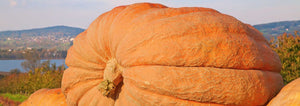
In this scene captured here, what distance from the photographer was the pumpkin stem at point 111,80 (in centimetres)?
252

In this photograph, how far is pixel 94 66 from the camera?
2914mm

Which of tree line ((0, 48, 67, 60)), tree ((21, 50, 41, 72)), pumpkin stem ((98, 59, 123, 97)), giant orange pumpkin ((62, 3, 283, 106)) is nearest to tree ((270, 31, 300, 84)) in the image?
giant orange pumpkin ((62, 3, 283, 106))

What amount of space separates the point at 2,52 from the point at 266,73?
97.4 m

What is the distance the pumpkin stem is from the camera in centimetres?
252

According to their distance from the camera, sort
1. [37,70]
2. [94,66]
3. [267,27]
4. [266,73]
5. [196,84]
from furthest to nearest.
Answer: [267,27], [37,70], [94,66], [266,73], [196,84]

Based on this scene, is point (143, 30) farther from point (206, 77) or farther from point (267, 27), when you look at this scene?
point (267, 27)

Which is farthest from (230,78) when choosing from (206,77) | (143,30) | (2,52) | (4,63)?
(4,63)

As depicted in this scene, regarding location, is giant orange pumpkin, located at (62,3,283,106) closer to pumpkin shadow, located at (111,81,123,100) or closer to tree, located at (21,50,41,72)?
pumpkin shadow, located at (111,81,123,100)

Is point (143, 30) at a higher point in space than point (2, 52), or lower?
higher

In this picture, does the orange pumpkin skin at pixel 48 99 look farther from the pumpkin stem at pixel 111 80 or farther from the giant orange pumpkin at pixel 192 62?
the giant orange pumpkin at pixel 192 62

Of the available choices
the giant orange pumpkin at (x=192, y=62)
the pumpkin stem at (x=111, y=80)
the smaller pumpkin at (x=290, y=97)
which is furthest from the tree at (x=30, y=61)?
the smaller pumpkin at (x=290, y=97)

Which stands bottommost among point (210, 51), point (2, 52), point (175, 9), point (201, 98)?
point (2, 52)

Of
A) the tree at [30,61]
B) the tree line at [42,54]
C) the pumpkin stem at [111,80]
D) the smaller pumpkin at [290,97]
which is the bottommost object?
the tree line at [42,54]

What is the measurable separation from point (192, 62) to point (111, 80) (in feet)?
2.99
